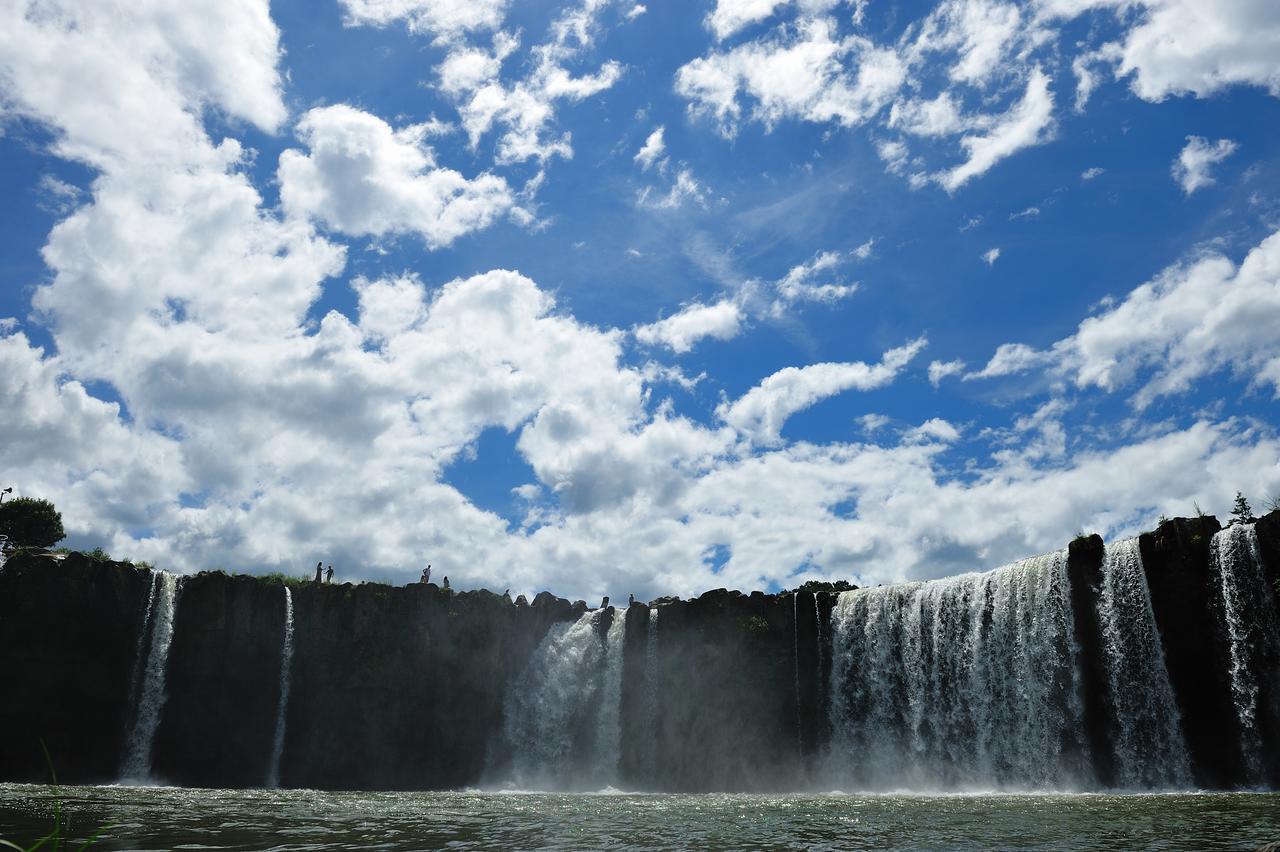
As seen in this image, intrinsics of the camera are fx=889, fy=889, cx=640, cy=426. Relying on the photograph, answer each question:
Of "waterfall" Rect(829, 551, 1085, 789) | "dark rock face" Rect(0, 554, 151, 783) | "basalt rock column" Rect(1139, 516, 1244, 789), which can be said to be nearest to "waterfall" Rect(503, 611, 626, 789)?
"waterfall" Rect(829, 551, 1085, 789)

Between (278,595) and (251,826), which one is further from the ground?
(278,595)

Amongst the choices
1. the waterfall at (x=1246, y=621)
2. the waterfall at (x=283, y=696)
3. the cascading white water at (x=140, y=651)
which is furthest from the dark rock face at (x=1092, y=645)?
the cascading white water at (x=140, y=651)

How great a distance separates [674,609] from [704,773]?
9.82m

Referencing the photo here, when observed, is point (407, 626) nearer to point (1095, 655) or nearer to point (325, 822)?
point (325, 822)

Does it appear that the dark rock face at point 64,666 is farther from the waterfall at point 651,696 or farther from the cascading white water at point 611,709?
the waterfall at point 651,696

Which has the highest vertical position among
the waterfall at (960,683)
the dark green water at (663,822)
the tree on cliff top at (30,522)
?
the tree on cliff top at (30,522)

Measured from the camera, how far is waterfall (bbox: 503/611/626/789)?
5422 centimetres

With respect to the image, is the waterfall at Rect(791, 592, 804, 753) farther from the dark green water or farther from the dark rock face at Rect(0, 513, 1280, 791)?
the dark green water

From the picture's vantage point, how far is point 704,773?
52.8 metres

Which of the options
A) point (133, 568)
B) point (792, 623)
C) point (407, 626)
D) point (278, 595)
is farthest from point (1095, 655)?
point (133, 568)

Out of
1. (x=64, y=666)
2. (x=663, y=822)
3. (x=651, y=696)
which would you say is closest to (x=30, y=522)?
(x=64, y=666)

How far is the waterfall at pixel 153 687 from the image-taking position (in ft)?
163

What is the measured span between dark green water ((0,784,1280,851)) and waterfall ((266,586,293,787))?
17.7 meters

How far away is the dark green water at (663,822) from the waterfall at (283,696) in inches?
699
